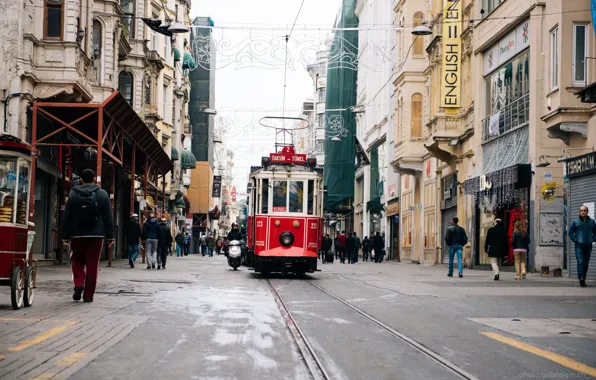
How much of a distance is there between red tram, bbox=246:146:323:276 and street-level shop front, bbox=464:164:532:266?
19.5 feet

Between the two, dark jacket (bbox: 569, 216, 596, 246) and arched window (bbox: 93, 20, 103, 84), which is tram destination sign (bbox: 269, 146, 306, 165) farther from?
arched window (bbox: 93, 20, 103, 84)

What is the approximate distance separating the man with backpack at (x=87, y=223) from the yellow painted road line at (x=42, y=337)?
245 centimetres

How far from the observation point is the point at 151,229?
28.5m

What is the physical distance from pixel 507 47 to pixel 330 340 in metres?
23.0

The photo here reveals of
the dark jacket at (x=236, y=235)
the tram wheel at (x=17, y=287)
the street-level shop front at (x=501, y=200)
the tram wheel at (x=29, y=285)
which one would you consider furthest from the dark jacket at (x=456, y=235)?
the tram wheel at (x=17, y=287)

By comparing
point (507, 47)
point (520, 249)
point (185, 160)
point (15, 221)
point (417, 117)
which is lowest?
point (520, 249)

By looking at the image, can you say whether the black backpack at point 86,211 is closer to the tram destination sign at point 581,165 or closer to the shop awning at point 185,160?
the tram destination sign at point 581,165

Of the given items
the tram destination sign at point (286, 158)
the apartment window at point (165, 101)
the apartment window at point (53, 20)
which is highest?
the apartment window at point (165, 101)

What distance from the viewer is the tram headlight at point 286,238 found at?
79.6ft

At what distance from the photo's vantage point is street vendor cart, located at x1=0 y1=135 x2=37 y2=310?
11.6 m

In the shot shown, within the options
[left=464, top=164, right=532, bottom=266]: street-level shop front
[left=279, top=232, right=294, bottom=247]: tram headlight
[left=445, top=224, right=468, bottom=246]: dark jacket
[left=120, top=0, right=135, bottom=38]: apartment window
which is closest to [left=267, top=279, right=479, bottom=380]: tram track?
[left=279, top=232, right=294, bottom=247]: tram headlight

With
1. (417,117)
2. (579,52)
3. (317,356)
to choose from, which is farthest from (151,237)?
(317,356)

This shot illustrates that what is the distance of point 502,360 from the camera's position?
8117mm

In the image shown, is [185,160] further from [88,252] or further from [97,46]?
[88,252]
